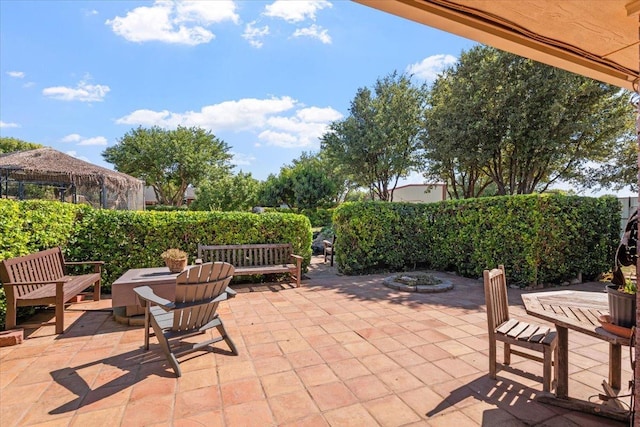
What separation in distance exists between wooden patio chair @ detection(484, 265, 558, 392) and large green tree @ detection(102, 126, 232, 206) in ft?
76.4

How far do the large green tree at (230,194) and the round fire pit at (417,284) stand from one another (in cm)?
1502

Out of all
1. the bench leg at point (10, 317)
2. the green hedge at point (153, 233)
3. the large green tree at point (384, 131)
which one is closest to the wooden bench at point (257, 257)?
the green hedge at point (153, 233)

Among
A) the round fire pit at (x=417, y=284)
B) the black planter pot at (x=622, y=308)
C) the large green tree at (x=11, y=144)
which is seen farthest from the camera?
the large green tree at (x=11, y=144)

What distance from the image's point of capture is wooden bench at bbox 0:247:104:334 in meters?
3.44

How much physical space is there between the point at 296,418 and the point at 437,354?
5.74 feet

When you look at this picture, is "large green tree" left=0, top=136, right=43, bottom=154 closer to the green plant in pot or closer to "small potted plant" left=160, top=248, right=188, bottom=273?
"small potted plant" left=160, top=248, right=188, bottom=273

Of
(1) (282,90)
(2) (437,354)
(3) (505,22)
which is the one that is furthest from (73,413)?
(1) (282,90)

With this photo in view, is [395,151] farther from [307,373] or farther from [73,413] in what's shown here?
[73,413]

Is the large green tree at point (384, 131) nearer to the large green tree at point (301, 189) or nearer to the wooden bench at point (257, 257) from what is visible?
the large green tree at point (301, 189)

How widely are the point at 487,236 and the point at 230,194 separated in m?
16.1

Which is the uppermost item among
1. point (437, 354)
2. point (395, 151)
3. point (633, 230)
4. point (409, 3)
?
point (395, 151)

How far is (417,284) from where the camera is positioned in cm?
590

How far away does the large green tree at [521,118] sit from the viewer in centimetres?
861

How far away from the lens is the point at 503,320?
9.17 ft
